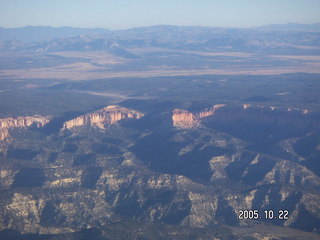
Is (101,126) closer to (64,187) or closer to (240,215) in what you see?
(64,187)

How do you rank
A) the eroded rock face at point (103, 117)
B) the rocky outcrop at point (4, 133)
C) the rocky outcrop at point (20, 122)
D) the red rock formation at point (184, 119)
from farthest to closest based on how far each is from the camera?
the red rock formation at point (184, 119) → the eroded rock face at point (103, 117) → the rocky outcrop at point (20, 122) → the rocky outcrop at point (4, 133)

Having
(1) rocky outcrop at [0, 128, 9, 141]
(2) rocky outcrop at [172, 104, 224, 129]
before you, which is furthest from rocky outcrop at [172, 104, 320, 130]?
(1) rocky outcrop at [0, 128, 9, 141]

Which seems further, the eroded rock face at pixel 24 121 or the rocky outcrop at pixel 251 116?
the rocky outcrop at pixel 251 116

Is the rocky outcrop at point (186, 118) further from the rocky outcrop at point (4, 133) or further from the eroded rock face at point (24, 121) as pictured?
the rocky outcrop at point (4, 133)

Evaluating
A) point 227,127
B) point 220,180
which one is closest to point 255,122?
point 227,127

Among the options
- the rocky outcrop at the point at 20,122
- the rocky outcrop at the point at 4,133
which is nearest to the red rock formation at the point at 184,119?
the rocky outcrop at the point at 20,122

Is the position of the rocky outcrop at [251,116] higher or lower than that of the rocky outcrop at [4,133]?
higher

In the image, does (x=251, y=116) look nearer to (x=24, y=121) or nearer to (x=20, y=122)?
(x=24, y=121)
